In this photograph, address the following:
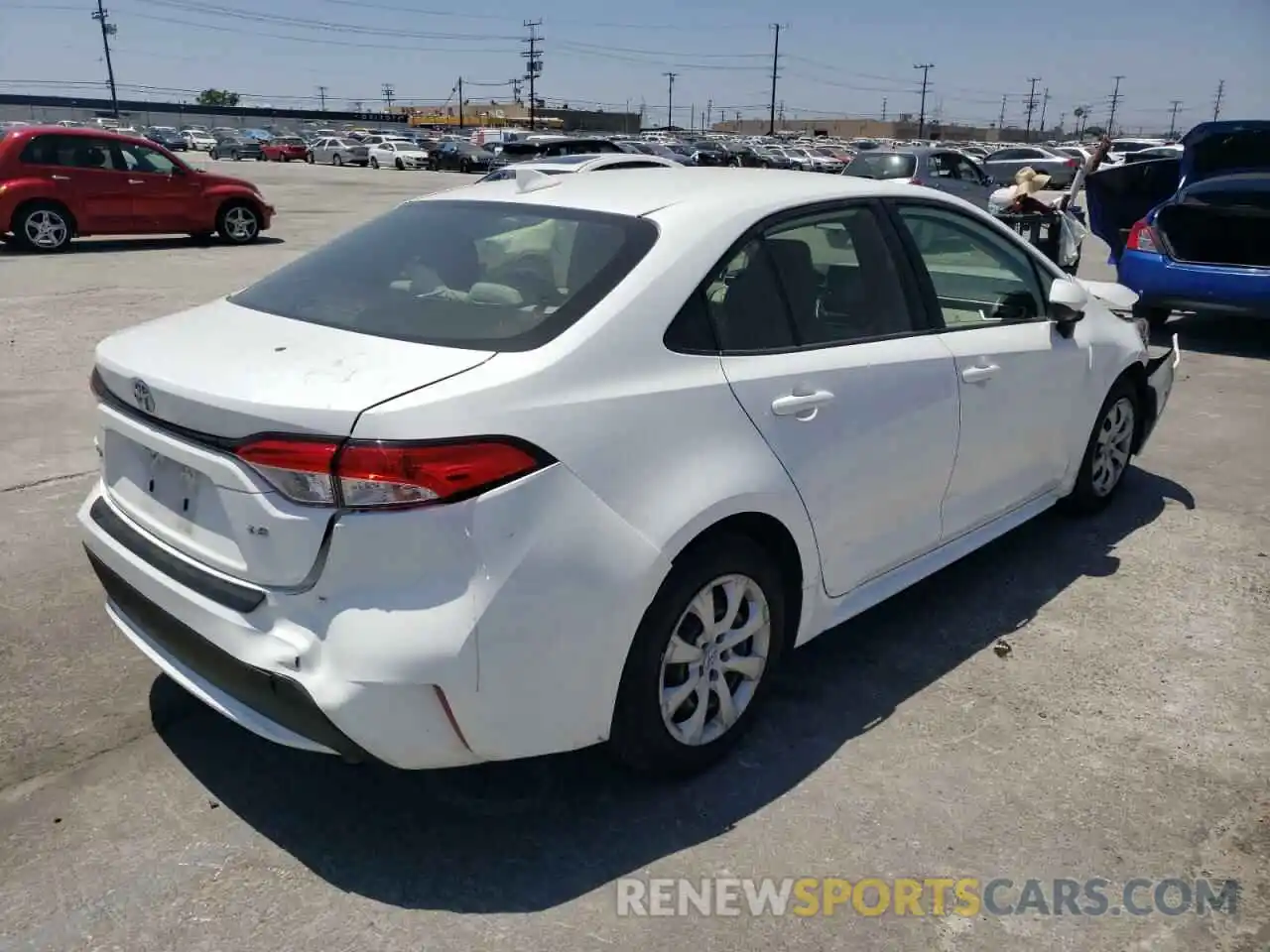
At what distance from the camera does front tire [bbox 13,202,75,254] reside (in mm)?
14266

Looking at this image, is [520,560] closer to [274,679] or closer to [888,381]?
[274,679]

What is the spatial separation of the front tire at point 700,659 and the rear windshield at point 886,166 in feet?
50.4

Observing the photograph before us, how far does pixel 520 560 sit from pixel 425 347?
2.06 feet

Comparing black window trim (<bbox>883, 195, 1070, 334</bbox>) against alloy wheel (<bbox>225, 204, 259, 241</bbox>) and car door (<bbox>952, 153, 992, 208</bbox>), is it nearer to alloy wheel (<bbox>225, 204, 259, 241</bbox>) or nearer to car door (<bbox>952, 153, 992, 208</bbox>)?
alloy wheel (<bbox>225, 204, 259, 241</bbox>)

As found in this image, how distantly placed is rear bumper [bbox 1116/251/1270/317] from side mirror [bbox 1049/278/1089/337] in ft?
17.5

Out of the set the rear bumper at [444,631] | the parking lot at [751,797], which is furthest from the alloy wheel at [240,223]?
the rear bumper at [444,631]

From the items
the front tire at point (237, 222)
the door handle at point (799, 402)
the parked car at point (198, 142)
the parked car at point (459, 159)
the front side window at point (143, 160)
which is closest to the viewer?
the door handle at point (799, 402)

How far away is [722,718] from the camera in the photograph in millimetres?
3045

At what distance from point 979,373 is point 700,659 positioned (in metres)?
1.62

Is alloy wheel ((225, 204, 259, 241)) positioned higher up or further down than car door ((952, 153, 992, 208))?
further down

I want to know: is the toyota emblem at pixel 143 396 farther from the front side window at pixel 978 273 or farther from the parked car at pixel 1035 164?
the parked car at pixel 1035 164

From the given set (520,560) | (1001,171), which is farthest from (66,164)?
(1001,171)

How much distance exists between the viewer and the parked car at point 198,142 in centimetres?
6906

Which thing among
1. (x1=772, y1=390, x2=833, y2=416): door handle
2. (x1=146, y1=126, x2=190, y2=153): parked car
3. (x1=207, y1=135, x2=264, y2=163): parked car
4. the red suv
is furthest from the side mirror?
(x1=146, y1=126, x2=190, y2=153): parked car
